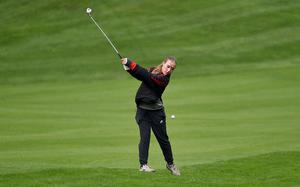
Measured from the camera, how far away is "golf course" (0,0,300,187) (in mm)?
14914

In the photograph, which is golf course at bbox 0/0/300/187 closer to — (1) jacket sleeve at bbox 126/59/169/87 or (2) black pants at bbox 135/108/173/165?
(2) black pants at bbox 135/108/173/165

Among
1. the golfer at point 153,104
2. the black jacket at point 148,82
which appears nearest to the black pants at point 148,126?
the golfer at point 153,104

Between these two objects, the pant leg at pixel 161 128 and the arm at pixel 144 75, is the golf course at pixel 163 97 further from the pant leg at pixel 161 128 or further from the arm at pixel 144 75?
the arm at pixel 144 75

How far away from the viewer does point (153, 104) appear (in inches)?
540

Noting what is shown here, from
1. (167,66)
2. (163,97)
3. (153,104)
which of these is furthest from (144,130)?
(163,97)

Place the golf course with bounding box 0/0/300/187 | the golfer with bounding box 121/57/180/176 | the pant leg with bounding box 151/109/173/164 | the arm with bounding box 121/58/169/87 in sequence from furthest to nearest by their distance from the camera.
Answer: the golf course with bounding box 0/0/300/187
the pant leg with bounding box 151/109/173/164
the golfer with bounding box 121/57/180/176
the arm with bounding box 121/58/169/87

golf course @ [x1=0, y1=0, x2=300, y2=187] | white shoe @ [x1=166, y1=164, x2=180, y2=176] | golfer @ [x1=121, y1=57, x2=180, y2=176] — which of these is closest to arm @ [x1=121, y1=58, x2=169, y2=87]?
golfer @ [x1=121, y1=57, x2=180, y2=176]

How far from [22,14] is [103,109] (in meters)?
18.8

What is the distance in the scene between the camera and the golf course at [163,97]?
48.9 feet

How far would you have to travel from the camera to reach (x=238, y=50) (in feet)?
122

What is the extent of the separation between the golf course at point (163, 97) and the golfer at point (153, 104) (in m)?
0.42

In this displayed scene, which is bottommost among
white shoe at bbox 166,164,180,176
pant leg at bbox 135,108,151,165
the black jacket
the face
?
white shoe at bbox 166,164,180,176

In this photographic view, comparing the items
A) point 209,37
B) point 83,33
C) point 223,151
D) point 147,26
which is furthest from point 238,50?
point 223,151

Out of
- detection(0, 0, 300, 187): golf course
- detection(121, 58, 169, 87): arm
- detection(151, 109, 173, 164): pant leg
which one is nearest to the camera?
detection(121, 58, 169, 87): arm
